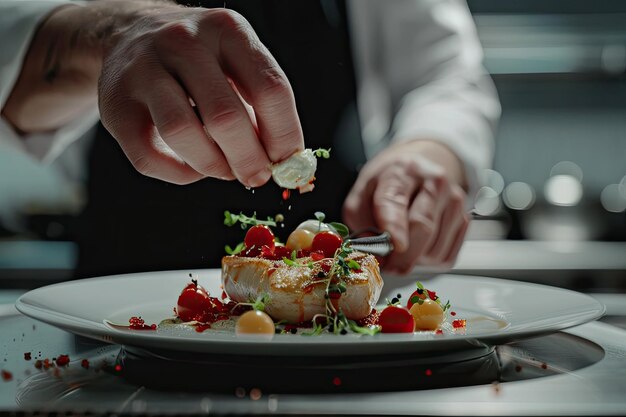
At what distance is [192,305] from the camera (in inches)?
46.6

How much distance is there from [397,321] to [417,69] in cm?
148

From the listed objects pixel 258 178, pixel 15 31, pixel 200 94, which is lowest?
pixel 258 178

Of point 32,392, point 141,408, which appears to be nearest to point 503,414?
point 141,408

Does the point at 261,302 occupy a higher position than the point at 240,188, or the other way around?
the point at 240,188

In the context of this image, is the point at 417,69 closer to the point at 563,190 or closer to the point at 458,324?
the point at 458,324

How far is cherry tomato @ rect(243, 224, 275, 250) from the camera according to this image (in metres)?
1.38

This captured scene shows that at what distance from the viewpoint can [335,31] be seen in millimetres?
2301

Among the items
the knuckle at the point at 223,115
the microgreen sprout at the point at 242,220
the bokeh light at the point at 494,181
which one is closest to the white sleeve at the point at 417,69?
the microgreen sprout at the point at 242,220

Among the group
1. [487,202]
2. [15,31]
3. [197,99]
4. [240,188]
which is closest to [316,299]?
[197,99]

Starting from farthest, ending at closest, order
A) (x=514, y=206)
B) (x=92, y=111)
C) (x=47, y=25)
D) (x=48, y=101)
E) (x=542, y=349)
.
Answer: (x=514, y=206) < (x=92, y=111) < (x=48, y=101) < (x=47, y=25) < (x=542, y=349)

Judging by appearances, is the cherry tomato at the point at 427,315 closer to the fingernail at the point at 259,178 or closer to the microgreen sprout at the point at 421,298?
the microgreen sprout at the point at 421,298

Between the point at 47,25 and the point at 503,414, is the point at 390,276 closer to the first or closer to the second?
the point at 47,25

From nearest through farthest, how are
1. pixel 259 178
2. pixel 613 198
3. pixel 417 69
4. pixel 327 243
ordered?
pixel 259 178 < pixel 327 243 < pixel 417 69 < pixel 613 198

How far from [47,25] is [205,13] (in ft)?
2.48
